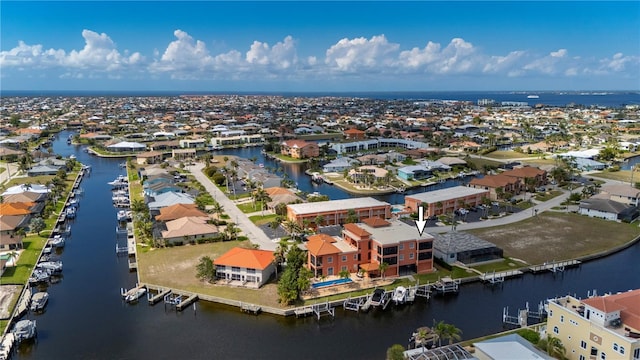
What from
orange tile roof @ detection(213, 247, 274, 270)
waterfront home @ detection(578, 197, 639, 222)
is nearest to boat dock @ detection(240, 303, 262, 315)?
orange tile roof @ detection(213, 247, 274, 270)

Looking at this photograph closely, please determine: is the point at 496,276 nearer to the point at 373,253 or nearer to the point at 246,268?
the point at 373,253

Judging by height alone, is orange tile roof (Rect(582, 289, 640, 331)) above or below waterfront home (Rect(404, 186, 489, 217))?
above

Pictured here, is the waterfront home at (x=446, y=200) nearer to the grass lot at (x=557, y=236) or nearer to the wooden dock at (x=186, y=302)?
the grass lot at (x=557, y=236)

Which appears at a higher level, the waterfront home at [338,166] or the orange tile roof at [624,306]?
the orange tile roof at [624,306]

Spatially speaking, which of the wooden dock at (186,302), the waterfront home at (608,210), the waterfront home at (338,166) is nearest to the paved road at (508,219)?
the waterfront home at (608,210)

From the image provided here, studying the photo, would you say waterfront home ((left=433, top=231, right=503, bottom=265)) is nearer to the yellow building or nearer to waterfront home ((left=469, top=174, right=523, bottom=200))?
the yellow building

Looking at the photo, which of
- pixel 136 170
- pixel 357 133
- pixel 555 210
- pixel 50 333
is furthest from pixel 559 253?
pixel 357 133

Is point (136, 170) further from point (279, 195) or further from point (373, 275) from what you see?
point (373, 275)
